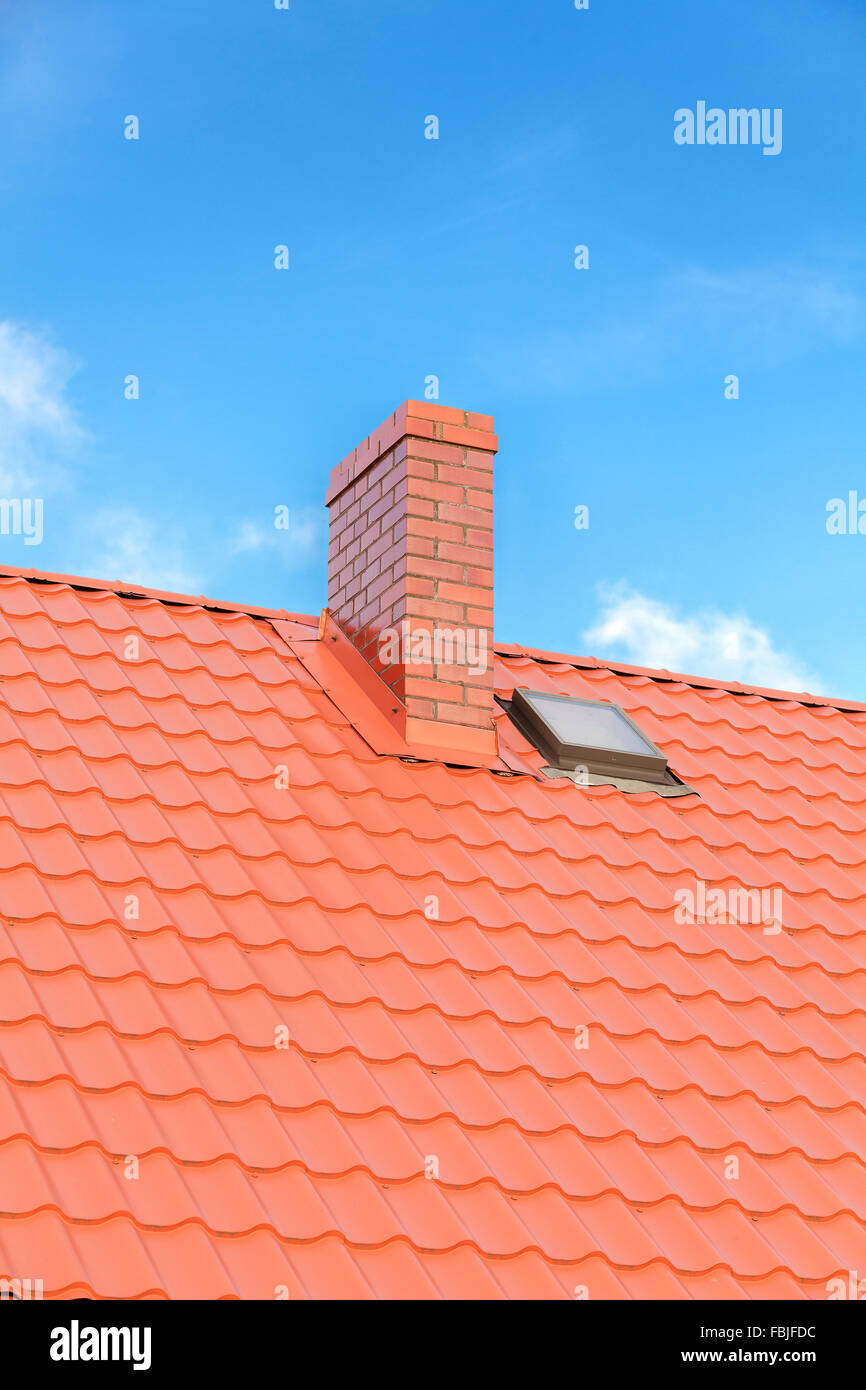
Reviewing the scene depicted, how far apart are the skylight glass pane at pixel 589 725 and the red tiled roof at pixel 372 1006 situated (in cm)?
27

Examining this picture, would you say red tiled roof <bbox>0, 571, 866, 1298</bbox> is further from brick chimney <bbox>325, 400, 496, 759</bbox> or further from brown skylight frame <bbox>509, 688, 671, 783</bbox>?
brick chimney <bbox>325, 400, 496, 759</bbox>

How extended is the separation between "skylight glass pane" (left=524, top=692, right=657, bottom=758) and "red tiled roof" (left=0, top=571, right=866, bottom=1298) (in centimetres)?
27

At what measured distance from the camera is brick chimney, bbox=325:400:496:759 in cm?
757

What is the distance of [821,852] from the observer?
7.68 m

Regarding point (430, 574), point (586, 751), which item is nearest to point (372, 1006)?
point (586, 751)

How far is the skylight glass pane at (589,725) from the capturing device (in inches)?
311

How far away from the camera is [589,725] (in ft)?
26.6

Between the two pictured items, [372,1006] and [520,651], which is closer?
[372,1006]

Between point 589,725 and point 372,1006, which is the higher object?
point 589,725

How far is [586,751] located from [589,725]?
341 mm

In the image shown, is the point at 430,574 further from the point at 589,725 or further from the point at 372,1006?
the point at 372,1006

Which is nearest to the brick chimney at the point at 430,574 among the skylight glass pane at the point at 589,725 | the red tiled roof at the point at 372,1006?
the red tiled roof at the point at 372,1006
